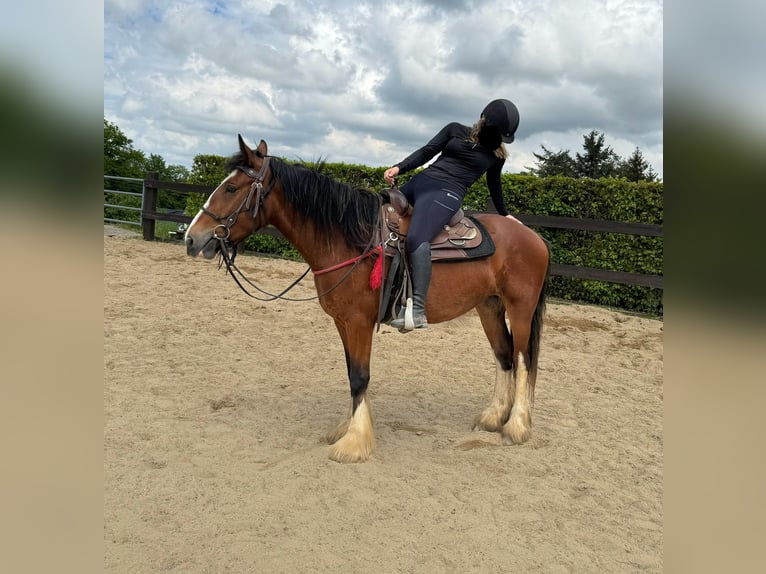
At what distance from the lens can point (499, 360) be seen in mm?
4301

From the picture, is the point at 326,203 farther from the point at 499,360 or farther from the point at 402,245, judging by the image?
the point at 499,360

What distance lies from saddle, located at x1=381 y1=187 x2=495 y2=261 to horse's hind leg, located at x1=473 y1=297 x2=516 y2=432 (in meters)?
0.69

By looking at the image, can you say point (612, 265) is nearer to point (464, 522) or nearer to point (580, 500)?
point (580, 500)

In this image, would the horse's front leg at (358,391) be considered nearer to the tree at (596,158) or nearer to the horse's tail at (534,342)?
the horse's tail at (534,342)

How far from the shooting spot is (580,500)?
3072 mm

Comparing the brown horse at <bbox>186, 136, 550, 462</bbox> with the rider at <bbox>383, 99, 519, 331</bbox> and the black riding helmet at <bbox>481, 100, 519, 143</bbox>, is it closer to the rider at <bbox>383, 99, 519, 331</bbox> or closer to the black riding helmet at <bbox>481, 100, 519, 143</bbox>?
the rider at <bbox>383, 99, 519, 331</bbox>

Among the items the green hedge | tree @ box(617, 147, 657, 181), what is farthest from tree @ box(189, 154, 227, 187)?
tree @ box(617, 147, 657, 181)

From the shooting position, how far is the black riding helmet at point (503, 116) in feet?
11.5

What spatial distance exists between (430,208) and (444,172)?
36 cm

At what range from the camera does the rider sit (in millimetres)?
3566

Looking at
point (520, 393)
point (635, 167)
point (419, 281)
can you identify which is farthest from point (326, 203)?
point (635, 167)
